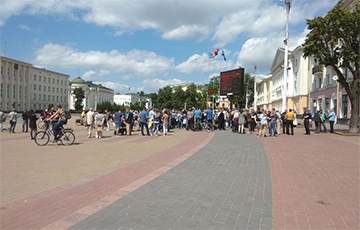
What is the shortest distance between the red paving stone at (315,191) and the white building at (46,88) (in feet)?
364

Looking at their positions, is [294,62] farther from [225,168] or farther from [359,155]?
[225,168]

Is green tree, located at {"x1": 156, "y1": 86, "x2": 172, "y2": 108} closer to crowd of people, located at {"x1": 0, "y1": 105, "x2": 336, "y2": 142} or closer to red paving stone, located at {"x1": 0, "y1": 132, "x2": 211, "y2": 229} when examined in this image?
crowd of people, located at {"x1": 0, "y1": 105, "x2": 336, "y2": 142}

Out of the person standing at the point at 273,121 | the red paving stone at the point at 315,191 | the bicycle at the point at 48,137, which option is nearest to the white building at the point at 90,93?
the person standing at the point at 273,121

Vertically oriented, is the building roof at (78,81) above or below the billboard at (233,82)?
above

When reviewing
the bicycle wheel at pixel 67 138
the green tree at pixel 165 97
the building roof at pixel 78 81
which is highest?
the building roof at pixel 78 81

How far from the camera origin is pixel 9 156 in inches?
399

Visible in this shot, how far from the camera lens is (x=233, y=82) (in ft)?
113

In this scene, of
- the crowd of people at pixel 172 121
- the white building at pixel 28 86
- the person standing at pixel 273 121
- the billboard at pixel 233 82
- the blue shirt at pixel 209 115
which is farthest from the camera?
the white building at pixel 28 86

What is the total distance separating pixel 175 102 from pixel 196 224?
100884 mm

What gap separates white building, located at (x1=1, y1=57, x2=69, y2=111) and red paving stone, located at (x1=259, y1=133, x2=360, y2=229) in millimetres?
86395

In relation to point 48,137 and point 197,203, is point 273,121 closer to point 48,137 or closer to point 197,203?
point 48,137

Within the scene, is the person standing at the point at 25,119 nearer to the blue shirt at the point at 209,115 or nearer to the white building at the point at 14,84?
the blue shirt at the point at 209,115

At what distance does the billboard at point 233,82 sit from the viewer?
3356 cm

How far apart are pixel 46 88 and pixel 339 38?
373 feet
